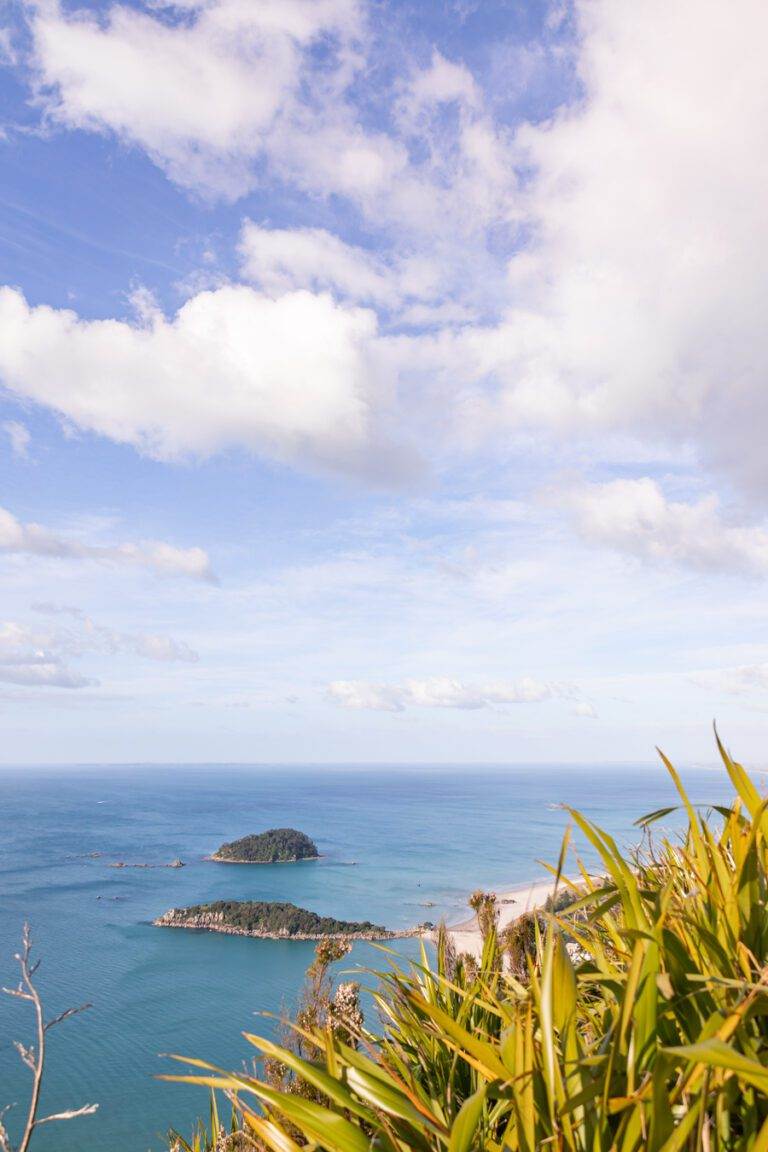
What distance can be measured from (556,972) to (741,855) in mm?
646

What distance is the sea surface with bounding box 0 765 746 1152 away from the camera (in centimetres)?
2381

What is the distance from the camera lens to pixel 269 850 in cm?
6500

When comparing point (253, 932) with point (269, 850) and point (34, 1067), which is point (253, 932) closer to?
point (269, 850)

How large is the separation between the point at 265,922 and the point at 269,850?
23.8 m

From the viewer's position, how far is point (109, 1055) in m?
25.8

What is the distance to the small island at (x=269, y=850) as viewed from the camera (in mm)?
63969

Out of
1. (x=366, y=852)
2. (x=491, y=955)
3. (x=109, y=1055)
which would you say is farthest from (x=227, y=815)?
(x=491, y=955)

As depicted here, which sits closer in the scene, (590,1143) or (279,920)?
(590,1143)

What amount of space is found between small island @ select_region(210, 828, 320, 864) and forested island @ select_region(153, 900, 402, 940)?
65.8 feet

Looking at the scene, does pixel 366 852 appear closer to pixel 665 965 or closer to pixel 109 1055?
pixel 109 1055

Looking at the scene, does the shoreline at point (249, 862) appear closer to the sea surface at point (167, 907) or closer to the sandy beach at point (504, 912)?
the sea surface at point (167, 907)

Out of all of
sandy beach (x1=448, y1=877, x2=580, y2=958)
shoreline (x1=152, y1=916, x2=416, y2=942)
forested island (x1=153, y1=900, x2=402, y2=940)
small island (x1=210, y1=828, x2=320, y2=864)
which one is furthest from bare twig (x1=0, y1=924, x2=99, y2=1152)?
small island (x1=210, y1=828, x2=320, y2=864)

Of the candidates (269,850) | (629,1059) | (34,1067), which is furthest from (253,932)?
(629,1059)

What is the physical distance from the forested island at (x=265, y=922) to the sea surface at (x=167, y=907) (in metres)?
0.96
